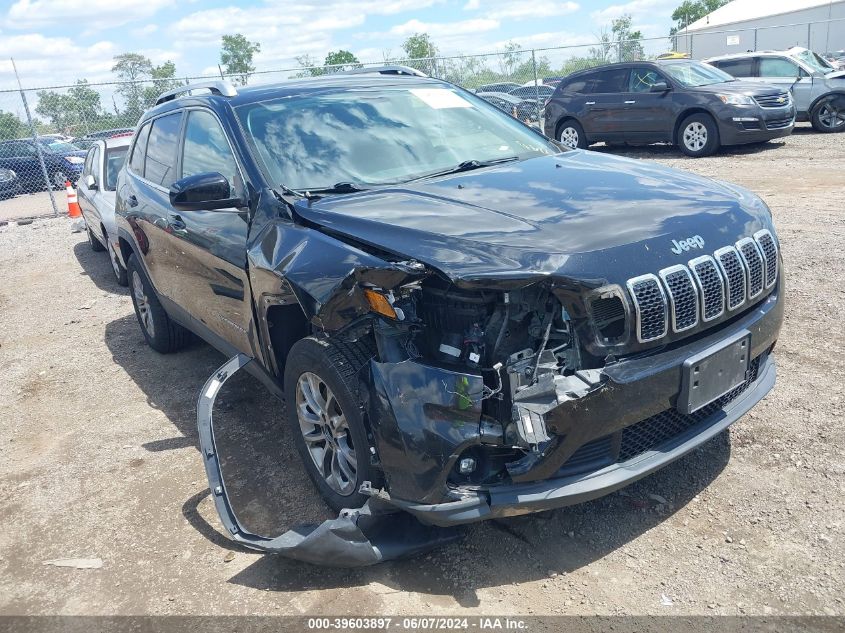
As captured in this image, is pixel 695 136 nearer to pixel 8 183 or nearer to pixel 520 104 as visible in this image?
pixel 520 104

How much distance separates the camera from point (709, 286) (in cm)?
284

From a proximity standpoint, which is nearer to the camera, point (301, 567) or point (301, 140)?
point (301, 567)

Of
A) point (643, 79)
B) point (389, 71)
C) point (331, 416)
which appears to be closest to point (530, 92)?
point (643, 79)

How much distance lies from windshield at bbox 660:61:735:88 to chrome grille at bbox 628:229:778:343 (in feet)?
37.3

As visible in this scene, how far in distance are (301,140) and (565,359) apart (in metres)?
1.93

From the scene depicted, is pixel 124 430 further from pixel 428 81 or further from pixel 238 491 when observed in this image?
pixel 428 81

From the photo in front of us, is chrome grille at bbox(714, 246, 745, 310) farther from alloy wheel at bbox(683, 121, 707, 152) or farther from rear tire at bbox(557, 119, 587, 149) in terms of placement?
rear tire at bbox(557, 119, 587, 149)

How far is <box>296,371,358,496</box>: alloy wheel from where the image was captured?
3117mm

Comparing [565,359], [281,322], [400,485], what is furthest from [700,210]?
[281,322]

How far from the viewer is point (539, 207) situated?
308cm

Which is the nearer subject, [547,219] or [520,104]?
[547,219]

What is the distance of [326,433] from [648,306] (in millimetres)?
1511

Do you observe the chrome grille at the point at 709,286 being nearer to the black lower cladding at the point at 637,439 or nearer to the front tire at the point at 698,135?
the black lower cladding at the point at 637,439

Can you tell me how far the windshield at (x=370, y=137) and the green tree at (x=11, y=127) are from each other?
12.9m
